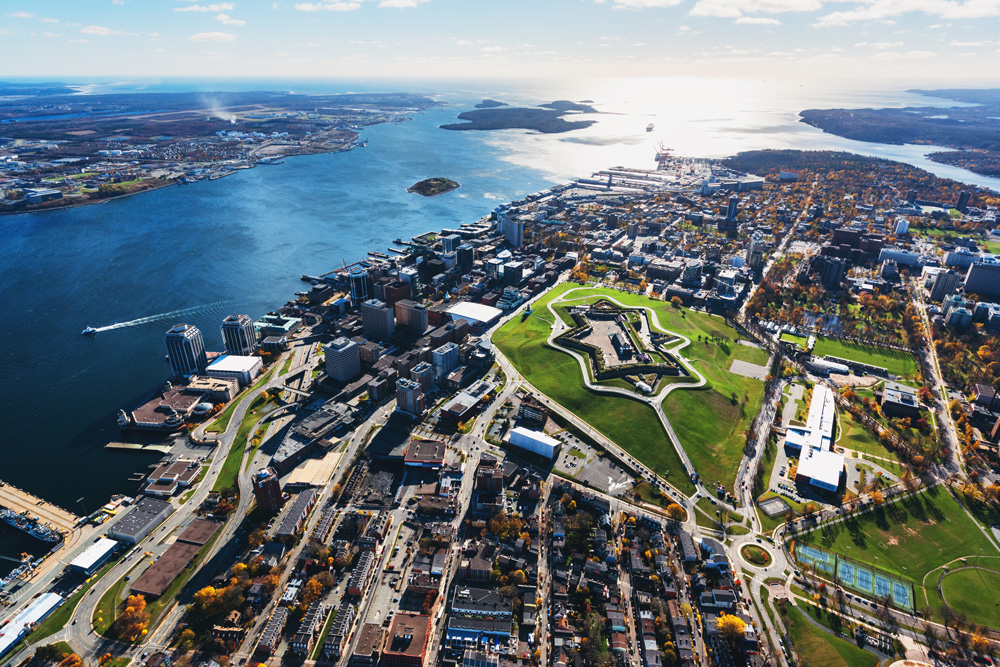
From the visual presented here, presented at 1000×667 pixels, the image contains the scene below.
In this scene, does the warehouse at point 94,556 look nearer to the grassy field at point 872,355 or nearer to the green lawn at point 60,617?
the green lawn at point 60,617

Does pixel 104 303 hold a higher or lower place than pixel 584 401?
higher

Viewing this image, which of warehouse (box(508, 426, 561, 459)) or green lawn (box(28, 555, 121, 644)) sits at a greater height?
warehouse (box(508, 426, 561, 459))

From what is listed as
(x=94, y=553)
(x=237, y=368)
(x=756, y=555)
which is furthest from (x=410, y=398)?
(x=756, y=555)

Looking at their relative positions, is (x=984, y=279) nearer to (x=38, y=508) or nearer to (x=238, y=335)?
(x=238, y=335)

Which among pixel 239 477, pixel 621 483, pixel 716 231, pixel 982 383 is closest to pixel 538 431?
pixel 621 483

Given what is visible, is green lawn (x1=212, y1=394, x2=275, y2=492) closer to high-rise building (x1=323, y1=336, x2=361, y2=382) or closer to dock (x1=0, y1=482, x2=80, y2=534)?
high-rise building (x1=323, y1=336, x2=361, y2=382)

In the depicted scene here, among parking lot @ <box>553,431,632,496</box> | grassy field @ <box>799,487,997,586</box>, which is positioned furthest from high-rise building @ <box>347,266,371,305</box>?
grassy field @ <box>799,487,997,586</box>

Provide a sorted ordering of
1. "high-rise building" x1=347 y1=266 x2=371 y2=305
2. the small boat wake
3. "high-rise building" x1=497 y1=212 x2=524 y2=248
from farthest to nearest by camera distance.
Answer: "high-rise building" x1=497 y1=212 x2=524 y2=248, "high-rise building" x1=347 y1=266 x2=371 y2=305, the small boat wake

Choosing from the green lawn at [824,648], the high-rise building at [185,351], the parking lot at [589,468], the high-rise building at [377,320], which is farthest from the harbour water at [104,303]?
the green lawn at [824,648]
